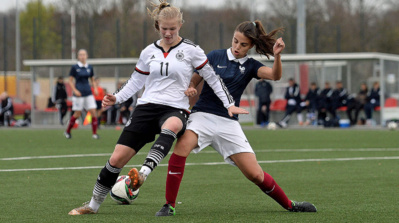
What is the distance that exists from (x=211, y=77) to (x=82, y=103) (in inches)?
504

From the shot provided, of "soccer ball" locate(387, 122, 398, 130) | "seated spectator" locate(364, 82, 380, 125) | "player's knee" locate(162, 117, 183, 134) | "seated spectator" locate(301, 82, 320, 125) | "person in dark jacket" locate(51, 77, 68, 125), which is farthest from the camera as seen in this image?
"person in dark jacket" locate(51, 77, 68, 125)

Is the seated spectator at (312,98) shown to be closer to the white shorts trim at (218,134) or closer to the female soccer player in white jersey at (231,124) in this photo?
the female soccer player in white jersey at (231,124)

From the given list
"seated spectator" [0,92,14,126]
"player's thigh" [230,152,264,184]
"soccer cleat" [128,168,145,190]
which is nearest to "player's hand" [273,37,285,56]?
"player's thigh" [230,152,264,184]

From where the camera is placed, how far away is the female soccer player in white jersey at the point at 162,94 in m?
6.81

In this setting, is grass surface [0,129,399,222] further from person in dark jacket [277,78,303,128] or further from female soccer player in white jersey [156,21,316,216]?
person in dark jacket [277,78,303,128]

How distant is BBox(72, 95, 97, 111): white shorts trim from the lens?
19266 mm

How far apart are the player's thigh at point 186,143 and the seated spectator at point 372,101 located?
22608 mm

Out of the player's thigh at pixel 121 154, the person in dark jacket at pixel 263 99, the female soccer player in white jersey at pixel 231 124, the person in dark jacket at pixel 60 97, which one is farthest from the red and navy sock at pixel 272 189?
the person in dark jacket at pixel 60 97

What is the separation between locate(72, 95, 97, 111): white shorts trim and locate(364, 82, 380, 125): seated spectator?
1284cm

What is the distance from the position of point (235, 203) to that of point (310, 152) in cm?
769

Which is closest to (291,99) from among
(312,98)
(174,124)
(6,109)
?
(312,98)

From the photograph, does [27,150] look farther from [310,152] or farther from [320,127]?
[320,127]

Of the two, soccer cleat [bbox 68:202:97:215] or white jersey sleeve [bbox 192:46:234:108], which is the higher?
white jersey sleeve [bbox 192:46:234:108]

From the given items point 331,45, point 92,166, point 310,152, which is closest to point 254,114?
point 310,152
